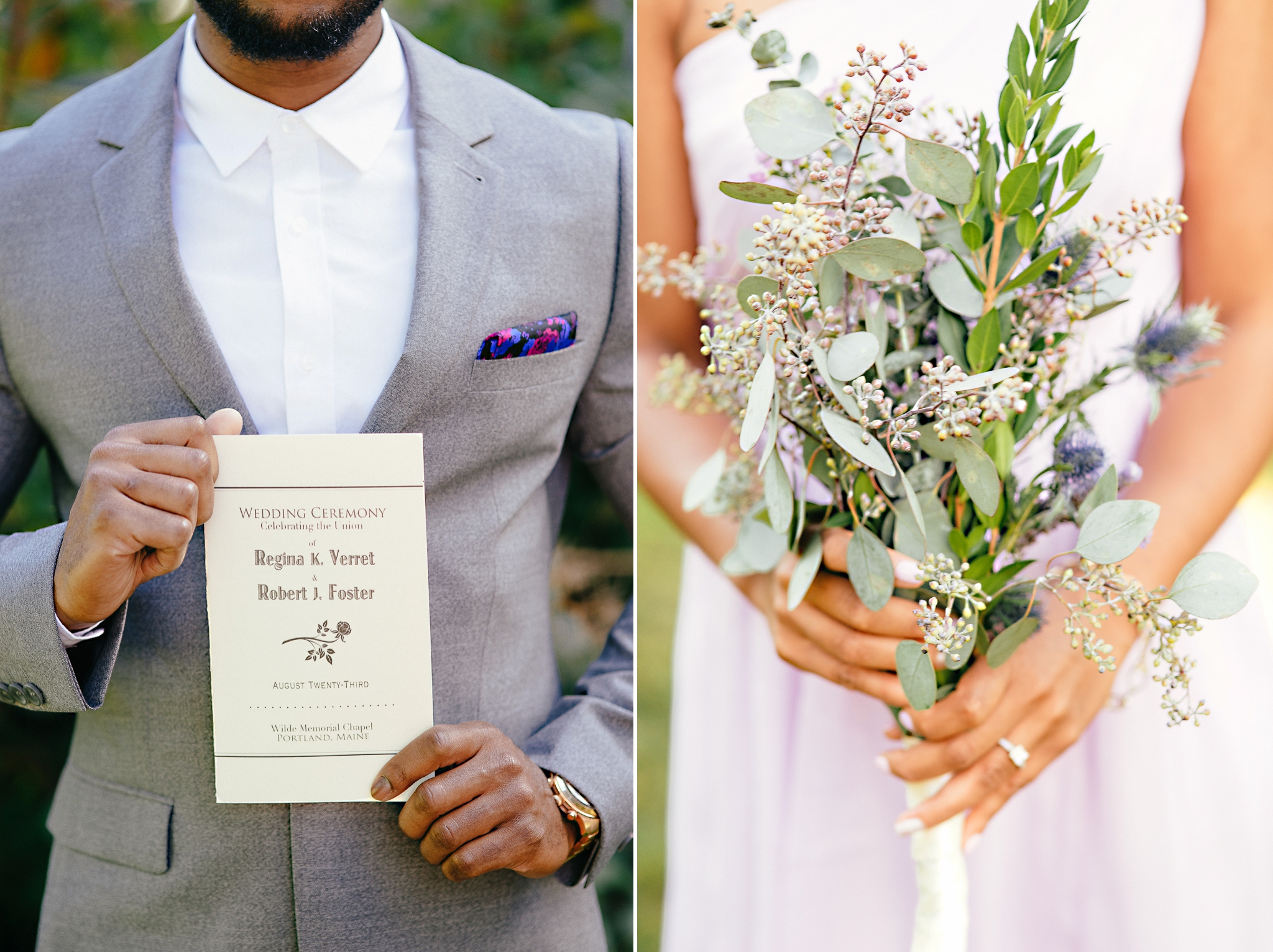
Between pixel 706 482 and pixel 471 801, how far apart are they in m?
0.40

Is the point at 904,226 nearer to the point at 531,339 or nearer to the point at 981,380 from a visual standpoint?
the point at 981,380

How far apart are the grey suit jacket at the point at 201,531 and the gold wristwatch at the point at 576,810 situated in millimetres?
12

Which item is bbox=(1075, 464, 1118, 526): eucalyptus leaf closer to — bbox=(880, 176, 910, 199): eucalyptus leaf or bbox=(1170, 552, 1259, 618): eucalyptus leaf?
bbox=(1170, 552, 1259, 618): eucalyptus leaf

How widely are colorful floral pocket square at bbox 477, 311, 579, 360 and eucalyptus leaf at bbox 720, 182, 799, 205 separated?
1.00ft

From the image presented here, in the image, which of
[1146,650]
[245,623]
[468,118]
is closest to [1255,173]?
[1146,650]

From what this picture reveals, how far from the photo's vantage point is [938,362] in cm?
87

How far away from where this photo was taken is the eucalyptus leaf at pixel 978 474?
2.46 feet

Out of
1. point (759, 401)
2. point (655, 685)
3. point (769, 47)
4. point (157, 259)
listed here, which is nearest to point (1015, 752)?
point (759, 401)

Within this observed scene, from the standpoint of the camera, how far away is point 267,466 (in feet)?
2.85

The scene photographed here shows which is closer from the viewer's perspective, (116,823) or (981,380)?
(981,380)

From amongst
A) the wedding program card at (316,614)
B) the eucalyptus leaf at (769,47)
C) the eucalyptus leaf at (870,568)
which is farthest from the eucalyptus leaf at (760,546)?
the eucalyptus leaf at (769,47)

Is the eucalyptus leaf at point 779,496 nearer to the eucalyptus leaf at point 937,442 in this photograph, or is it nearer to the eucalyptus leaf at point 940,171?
the eucalyptus leaf at point 937,442

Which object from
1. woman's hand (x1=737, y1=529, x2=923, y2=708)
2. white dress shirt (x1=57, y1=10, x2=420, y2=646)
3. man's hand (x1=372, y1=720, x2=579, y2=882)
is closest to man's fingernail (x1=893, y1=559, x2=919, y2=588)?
woman's hand (x1=737, y1=529, x2=923, y2=708)

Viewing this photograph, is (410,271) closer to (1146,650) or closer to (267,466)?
(267,466)
